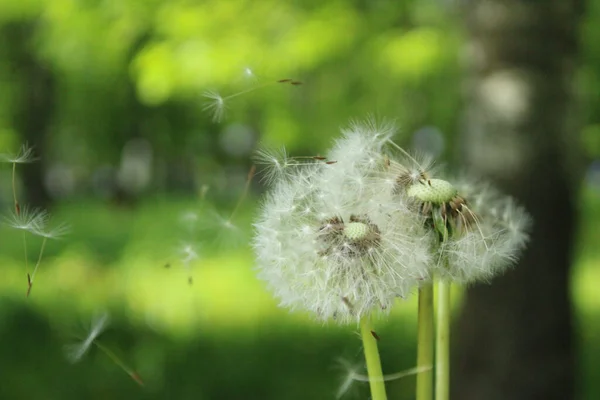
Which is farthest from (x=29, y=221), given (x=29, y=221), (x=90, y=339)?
(x=90, y=339)

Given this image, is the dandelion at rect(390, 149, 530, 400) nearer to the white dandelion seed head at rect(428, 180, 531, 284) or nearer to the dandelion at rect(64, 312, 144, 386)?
the white dandelion seed head at rect(428, 180, 531, 284)

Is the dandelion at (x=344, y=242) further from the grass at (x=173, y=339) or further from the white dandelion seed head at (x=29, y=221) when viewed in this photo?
the grass at (x=173, y=339)

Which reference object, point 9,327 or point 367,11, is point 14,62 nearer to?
point 9,327

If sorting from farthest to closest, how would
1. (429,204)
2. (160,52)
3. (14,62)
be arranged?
(14,62), (160,52), (429,204)

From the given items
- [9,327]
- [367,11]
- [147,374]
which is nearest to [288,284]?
[367,11]

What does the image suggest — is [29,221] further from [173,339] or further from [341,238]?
[173,339]

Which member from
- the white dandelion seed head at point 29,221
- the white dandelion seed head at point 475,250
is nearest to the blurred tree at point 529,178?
the white dandelion seed head at point 475,250
